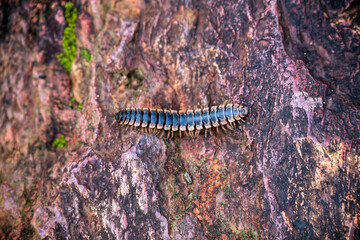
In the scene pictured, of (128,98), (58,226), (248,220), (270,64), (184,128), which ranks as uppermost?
(270,64)

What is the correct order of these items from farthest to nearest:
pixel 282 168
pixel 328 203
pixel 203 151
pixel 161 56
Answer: pixel 161 56, pixel 203 151, pixel 282 168, pixel 328 203

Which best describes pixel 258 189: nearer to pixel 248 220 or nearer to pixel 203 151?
pixel 248 220

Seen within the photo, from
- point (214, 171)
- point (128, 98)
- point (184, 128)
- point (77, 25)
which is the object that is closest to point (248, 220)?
point (214, 171)

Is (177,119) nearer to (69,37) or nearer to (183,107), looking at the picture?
(183,107)

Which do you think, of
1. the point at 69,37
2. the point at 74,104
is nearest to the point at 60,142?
the point at 74,104

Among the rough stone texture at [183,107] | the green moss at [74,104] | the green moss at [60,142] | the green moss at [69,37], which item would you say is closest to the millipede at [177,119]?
the rough stone texture at [183,107]
